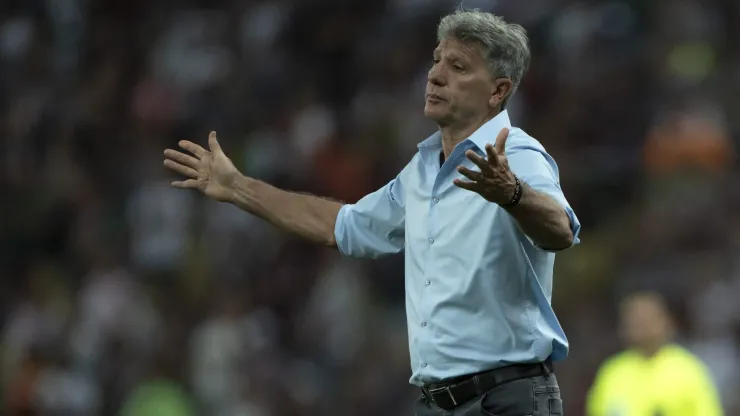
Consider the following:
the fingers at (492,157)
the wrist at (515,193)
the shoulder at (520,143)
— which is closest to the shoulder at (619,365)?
the shoulder at (520,143)

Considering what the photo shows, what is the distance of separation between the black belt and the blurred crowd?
443 centimetres

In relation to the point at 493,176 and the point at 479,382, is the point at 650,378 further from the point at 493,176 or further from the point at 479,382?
the point at 493,176

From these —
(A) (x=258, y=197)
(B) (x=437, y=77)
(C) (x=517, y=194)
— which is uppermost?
(B) (x=437, y=77)

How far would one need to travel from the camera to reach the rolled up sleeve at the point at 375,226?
4531mm

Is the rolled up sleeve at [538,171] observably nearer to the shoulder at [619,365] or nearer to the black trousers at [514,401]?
the black trousers at [514,401]

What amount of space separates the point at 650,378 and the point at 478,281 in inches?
133

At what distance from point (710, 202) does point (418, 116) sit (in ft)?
7.21

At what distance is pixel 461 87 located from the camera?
4266 millimetres

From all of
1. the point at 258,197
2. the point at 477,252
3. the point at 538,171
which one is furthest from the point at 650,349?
the point at 538,171

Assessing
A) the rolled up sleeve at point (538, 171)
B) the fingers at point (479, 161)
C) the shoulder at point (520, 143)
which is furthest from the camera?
the shoulder at point (520, 143)

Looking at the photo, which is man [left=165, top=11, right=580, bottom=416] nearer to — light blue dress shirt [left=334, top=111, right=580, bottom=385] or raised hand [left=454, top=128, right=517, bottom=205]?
light blue dress shirt [left=334, top=111, right=580, bottom=385]

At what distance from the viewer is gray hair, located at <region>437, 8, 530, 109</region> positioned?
4.25 meters

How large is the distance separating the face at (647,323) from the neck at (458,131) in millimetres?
3115

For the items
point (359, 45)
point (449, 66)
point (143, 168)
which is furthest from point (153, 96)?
point (449, 66)
